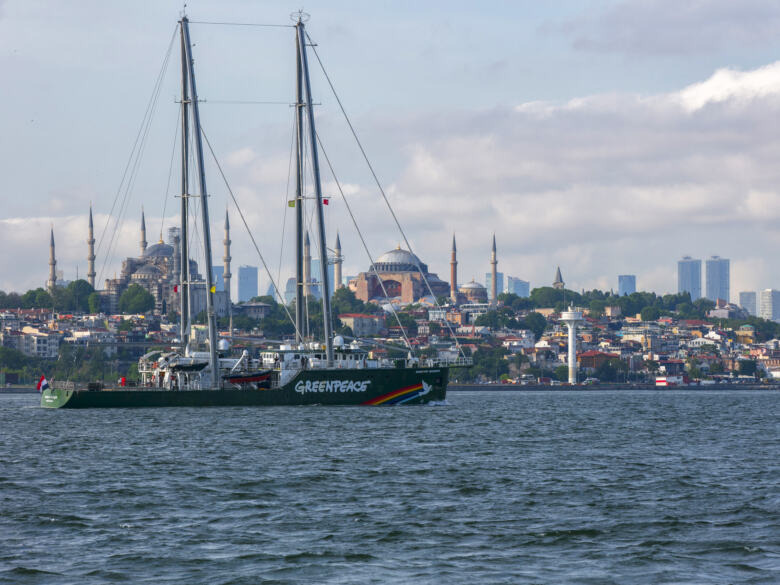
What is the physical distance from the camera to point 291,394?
188ft

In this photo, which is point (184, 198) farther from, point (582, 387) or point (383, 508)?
point (582, 387)

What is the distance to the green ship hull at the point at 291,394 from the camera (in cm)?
5719

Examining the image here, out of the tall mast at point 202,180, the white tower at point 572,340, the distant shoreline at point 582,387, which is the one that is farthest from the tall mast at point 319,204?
the white tower at point 572,340

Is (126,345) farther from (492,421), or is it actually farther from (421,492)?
(421,492)

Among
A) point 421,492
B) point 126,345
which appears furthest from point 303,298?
point 126,345

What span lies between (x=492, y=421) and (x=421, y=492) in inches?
1181

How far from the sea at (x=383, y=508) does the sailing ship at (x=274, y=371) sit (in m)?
14.2

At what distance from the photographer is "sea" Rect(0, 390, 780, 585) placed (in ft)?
59.0

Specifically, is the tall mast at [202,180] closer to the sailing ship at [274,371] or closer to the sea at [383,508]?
the sailing ship at [274,371]

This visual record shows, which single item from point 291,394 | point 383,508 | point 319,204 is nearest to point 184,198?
point 319,204

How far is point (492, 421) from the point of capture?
182ft

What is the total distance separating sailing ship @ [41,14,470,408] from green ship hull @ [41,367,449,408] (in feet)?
0.14

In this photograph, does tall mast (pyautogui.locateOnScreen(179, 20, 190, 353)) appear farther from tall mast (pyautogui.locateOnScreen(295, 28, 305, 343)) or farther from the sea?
the sea

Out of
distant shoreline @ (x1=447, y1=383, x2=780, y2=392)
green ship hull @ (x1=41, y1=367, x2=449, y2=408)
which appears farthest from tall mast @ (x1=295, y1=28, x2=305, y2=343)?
distant shoreline @ (x1=447, y1=383, x2=780, y2=392)
